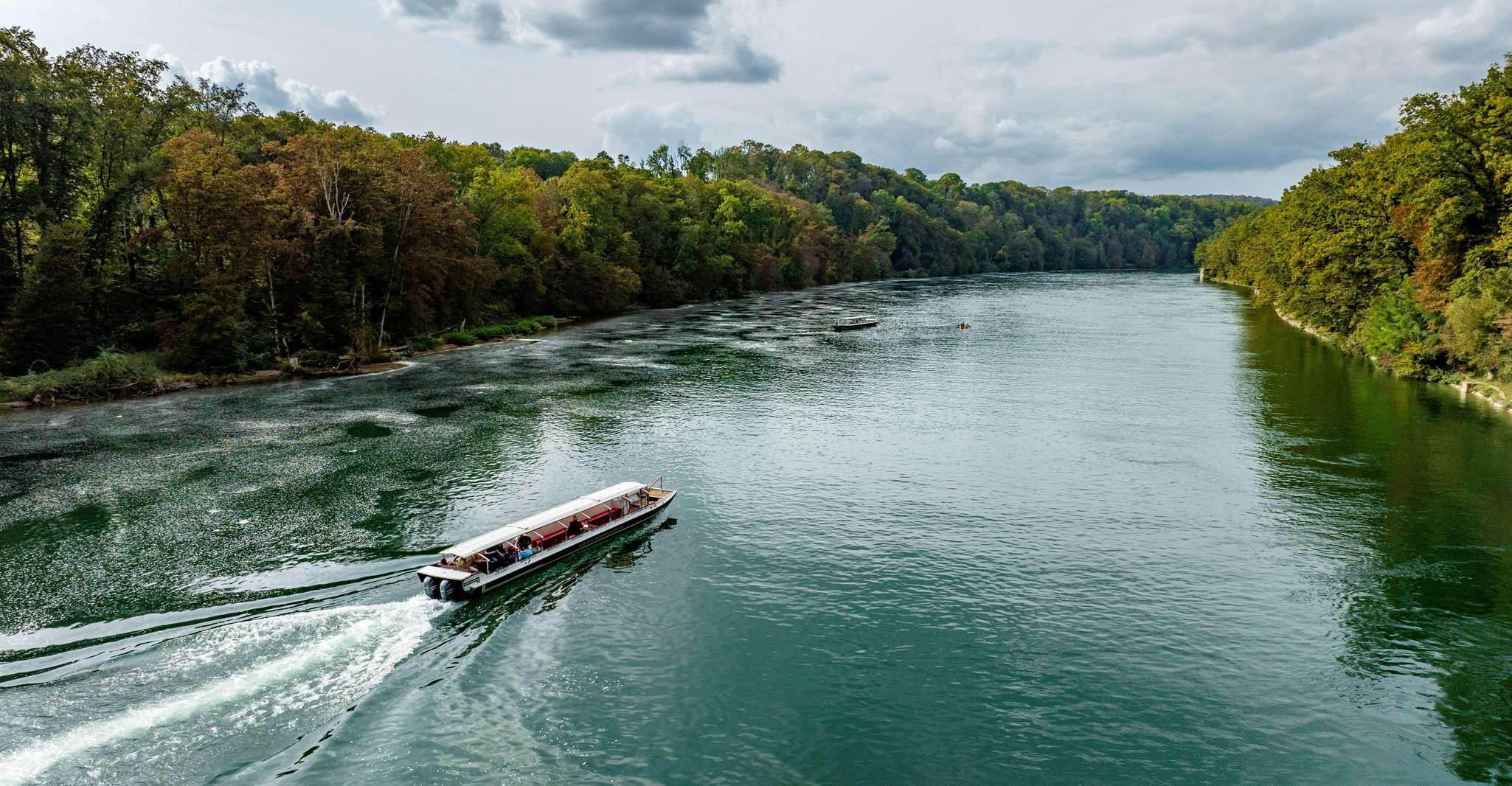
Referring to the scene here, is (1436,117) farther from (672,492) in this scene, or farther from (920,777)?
(920,777)

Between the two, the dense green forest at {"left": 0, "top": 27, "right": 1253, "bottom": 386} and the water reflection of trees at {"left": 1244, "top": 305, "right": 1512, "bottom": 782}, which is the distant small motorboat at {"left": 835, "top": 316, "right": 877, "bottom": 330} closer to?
the dense green forest at {"left": 0, "top": 27, "right": 1253, "bottom": 386}

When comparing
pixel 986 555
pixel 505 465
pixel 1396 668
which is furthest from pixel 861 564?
pixel 505 465

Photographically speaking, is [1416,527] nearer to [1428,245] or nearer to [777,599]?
[777,599]

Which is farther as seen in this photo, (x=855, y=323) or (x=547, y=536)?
(x=855, y=323)

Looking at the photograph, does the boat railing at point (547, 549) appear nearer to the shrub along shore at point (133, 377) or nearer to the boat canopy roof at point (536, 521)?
the boat canopy roof at point (536, 521)

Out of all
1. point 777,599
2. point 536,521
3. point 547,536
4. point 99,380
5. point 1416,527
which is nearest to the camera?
point 777,599

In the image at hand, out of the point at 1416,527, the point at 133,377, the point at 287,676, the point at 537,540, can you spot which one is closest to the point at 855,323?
the point at 133,377
